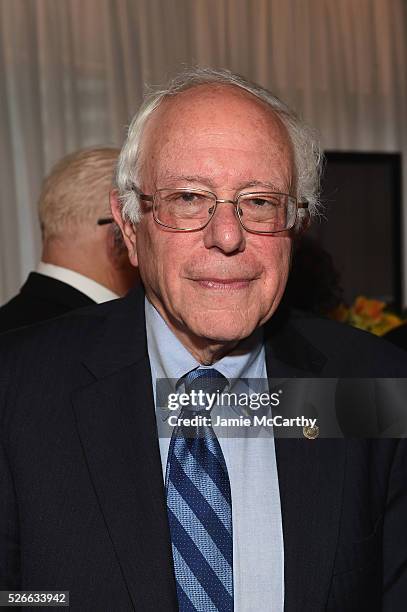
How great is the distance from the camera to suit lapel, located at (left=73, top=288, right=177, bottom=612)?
50.0 inches

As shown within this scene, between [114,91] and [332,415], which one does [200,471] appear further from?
[114,91]

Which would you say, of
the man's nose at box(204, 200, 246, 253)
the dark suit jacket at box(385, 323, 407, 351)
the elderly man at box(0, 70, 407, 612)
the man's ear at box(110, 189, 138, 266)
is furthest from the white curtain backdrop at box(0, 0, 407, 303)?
the man's nose at box(204, 200, 246, 253)

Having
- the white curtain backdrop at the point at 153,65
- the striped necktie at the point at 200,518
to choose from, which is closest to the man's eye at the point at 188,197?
the striped necktie at the point at 200,518

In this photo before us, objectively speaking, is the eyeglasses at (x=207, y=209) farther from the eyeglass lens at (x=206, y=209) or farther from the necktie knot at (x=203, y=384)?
the necktie knot at (x=203, y=384)

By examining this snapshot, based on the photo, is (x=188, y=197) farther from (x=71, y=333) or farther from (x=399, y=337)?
(x=399, y=337)

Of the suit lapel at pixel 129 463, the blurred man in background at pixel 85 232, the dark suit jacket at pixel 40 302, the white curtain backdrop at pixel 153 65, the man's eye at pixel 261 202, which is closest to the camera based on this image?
the suit lapel at pixel 129 463

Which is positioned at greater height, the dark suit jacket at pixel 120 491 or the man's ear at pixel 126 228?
the man's ear at pixel 126 228

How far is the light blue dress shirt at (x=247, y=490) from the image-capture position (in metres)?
1.33

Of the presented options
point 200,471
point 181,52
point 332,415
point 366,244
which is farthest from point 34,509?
point 366,244

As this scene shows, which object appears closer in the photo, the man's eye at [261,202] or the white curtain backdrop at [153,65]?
the man's eye at [261,202]

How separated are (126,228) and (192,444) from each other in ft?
1.41

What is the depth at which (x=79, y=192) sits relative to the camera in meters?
2.35

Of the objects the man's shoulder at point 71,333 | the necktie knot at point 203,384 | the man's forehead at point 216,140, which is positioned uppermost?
the man's forehead at point 216,140

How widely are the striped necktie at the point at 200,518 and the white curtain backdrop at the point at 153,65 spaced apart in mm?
3100
